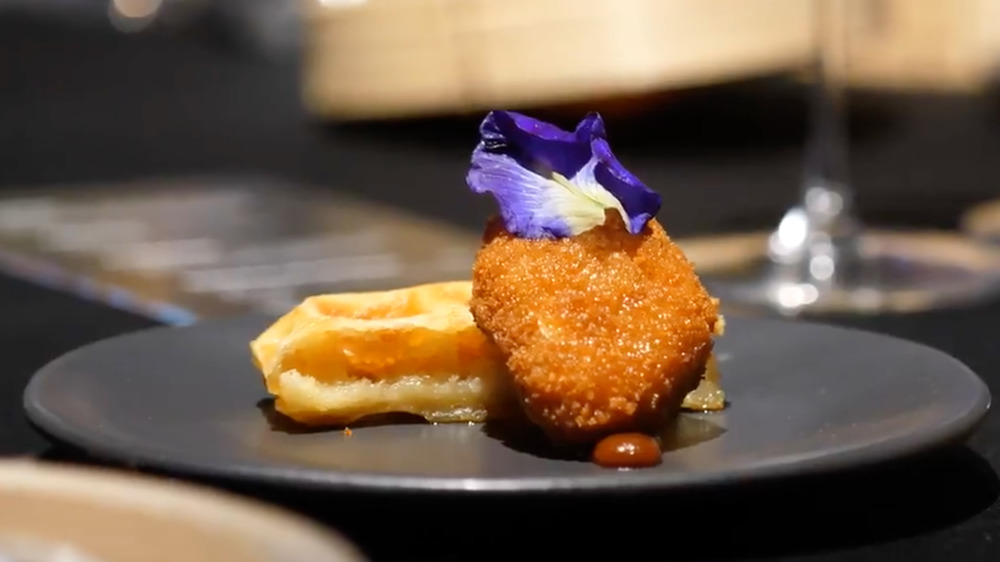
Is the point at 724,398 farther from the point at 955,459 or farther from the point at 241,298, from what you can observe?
the point at 241,298

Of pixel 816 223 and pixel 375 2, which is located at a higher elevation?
pixel 375 2

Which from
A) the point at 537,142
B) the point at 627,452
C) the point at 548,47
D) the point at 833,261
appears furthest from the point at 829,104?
the point at 548,47

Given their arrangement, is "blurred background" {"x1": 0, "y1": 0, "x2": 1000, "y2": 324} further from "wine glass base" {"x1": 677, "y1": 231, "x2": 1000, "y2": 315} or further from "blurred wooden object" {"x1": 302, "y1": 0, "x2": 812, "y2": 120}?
"wine glass base" {"x1": 677, "y1": 231, "x2": 1000, "y2": 315}

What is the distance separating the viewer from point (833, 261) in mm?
1789

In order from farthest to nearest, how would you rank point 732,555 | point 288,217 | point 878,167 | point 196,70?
1. point 196,70
2. point 878,167
3. point 288,217
4. point 732,555

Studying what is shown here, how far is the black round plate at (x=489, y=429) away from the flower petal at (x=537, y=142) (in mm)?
175

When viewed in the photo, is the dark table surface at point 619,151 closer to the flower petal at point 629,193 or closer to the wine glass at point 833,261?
the wine glass at point 833,261

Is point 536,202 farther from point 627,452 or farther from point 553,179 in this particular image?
point 627,452

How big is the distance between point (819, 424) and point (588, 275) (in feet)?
0.53

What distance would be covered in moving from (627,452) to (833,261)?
102cm

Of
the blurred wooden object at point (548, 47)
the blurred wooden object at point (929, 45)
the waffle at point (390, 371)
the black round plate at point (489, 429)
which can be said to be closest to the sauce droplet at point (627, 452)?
the black round plate at point (489, 429)

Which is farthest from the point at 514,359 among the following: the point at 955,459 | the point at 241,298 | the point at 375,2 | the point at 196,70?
the point at 196,70

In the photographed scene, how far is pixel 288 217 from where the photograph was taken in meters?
2.54

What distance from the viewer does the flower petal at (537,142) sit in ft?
3.20
